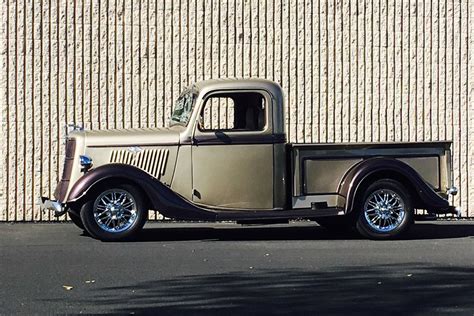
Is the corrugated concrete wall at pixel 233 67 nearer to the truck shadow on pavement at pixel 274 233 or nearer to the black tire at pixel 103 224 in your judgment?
the truck shadow on pavement at pixel 274 233

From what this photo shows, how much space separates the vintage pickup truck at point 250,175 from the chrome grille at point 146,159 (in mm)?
13

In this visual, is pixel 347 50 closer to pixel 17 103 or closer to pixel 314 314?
pixel 17 103

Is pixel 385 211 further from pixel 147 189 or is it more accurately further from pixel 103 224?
pixel 103 224

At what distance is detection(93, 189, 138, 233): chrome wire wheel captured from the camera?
42.9ft

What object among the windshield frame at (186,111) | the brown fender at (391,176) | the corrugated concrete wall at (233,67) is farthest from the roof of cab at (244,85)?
the corrugated concrete wall at (233,67)

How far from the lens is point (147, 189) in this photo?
13086 millimetres

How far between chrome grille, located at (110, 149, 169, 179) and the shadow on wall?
9.98 ft

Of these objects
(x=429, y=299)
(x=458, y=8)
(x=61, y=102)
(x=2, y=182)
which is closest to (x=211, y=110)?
(x=61, y=102)

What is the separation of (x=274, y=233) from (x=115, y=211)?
8.94ft

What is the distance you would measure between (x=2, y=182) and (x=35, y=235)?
209 cm

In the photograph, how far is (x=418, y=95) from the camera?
17281mm

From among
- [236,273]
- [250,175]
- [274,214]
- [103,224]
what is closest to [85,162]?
[103,224]

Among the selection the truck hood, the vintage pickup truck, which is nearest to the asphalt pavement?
the vintage pickup truck

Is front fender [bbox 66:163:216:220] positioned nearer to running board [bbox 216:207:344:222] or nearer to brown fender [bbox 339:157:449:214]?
running board [bbox 216:207:344:222]
